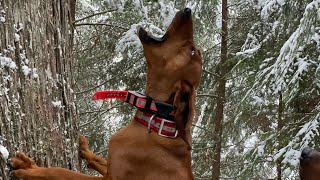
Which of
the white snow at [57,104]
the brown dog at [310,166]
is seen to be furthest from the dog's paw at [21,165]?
the brown dog at [310,166]

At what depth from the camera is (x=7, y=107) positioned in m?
2.75

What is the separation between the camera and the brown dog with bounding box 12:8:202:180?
315 cm

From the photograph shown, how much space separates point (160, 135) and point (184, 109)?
213 millimetres

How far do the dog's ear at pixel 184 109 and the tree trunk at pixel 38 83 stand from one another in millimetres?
664

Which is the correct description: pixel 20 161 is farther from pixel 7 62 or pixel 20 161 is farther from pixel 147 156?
pixel 147 156

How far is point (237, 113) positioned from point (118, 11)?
234 centimetres

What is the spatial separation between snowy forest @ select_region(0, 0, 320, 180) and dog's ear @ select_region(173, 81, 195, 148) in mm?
664

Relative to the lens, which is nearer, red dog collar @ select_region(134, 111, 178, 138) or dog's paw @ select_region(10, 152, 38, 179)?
dog's paw @ select_region(10, 152, 38, 179)

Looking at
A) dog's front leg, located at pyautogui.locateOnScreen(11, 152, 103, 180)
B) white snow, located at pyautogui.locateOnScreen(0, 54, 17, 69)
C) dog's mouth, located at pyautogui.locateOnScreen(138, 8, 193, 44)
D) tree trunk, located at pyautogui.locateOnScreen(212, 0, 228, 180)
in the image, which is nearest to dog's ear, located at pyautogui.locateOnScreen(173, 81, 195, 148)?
dog's mouth, located at pyautogui.locateOnScreen(138, 8, 193, 44)

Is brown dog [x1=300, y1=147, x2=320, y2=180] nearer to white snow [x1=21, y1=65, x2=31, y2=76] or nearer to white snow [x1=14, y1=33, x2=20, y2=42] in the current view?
white snow [x1=21, y1=65, x2=31, y2=76]

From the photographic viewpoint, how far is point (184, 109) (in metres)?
3.25

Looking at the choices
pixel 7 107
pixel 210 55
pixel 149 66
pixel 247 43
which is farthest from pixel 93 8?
pixel 7 107

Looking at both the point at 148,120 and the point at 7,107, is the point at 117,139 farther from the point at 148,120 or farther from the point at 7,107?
the point at 7,107

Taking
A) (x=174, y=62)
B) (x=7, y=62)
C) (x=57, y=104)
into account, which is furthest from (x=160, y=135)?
(x=7, y=62)
